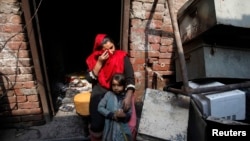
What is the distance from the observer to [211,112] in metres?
2.41

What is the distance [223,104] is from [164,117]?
0.61m

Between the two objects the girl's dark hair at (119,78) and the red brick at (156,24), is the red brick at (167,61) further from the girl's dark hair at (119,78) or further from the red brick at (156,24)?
the girl's dark hair at (119,78)

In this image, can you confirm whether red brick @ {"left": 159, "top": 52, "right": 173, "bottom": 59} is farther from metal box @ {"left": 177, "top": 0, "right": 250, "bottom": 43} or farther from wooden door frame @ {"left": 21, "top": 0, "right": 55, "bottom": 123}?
wooden door frame @ {"left": 21, "top": 0, "right": 55, "bottom": 123}

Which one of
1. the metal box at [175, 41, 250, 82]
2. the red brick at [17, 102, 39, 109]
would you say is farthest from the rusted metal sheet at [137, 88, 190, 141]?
the red brick at [17, 102, 39, 109]

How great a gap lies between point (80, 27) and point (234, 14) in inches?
181

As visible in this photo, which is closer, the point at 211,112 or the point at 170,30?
the point at 211,112

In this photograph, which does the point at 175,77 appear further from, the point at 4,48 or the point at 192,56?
the point at 4,48

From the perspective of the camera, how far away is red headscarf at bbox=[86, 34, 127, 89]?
265 cm

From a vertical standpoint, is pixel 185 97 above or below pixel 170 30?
below

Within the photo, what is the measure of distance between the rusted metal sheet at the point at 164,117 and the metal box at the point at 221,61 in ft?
1.41

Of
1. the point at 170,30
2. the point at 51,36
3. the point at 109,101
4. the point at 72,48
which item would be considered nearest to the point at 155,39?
→ the point at 170,30

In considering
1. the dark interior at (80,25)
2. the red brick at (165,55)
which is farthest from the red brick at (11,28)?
the dark interior at (80,25)

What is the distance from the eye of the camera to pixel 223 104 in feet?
8.01

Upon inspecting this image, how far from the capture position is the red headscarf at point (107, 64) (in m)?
2.65
